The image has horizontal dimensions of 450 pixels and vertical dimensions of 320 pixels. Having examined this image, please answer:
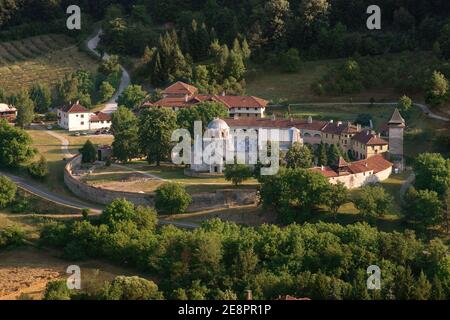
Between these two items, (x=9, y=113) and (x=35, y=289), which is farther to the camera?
(x=9, y=113)

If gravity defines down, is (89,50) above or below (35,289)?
above

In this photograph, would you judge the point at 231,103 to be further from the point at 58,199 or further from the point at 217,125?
the point at 58,199

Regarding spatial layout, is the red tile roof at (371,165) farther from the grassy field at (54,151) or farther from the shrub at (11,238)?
the shrub at (11,238)

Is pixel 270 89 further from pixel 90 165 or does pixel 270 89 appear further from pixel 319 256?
pixel 319 256

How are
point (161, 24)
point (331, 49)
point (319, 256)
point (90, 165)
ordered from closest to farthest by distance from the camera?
point (319, 256) < point (90, 165) < point (331, 49) < point (161, 24)

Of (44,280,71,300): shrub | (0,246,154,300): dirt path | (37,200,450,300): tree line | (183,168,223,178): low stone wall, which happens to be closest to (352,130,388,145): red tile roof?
(183,168,223,178): low stone wall

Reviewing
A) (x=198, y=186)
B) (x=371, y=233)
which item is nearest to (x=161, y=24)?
(x=198, y=186)

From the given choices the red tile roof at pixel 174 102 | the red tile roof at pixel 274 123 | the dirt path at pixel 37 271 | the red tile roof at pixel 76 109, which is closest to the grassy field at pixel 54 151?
the red tile roof at pixel 76 109

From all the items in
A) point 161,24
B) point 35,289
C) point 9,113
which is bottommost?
point 35,289

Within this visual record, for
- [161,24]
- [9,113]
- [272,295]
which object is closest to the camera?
[272,295]
